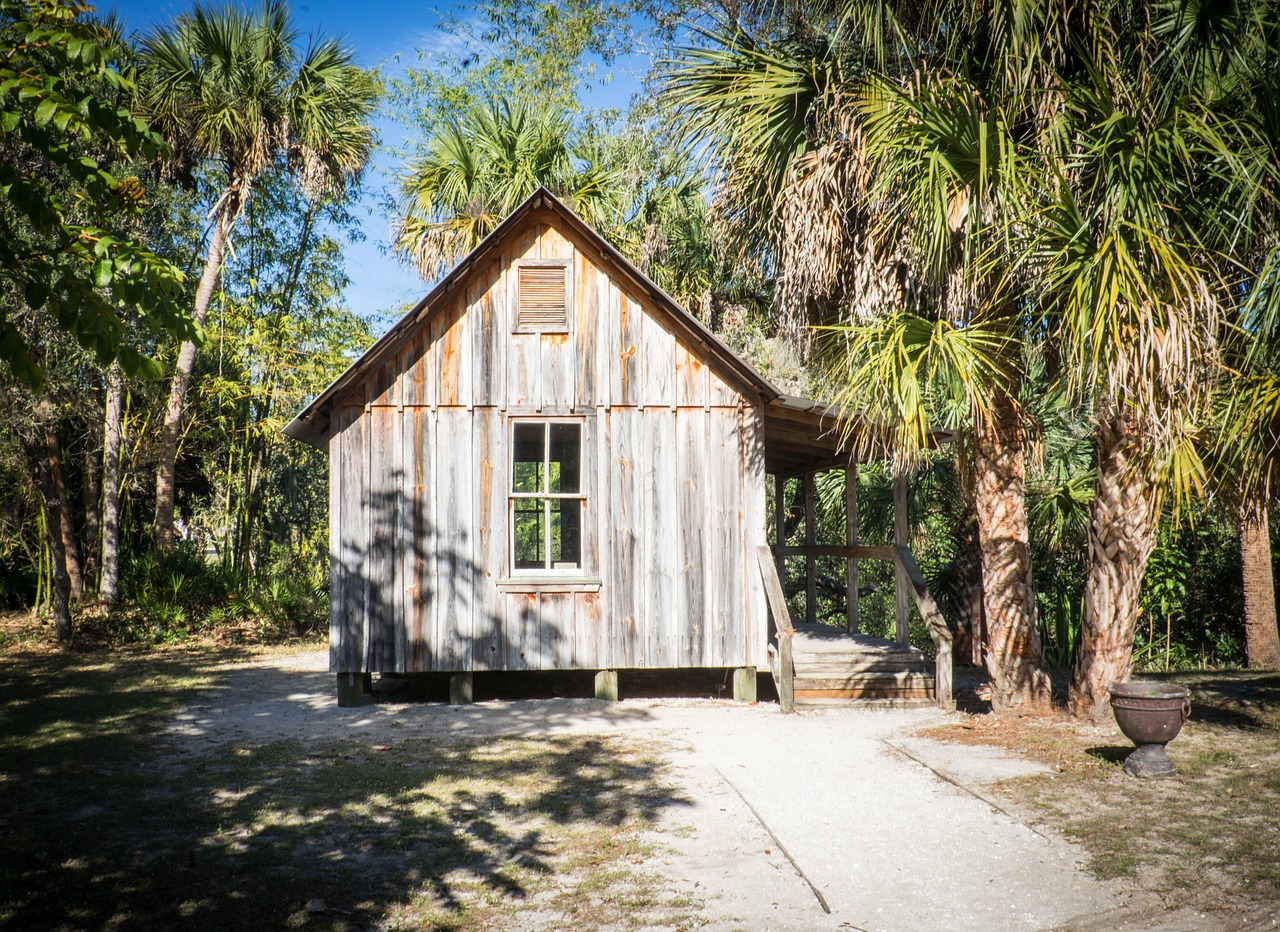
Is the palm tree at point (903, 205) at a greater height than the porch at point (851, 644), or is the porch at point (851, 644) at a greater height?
the palm tree at point (903, 205)

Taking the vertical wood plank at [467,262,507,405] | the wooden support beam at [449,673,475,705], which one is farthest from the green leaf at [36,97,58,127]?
the wooden support beam at [449,673,475,705]

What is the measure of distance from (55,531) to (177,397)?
3.27 metres

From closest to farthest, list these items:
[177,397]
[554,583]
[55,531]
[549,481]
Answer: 1. [554,583]
2. [549,481]
3. [55,531]
4. [177,397]

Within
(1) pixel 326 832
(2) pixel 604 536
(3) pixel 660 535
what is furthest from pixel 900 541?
(1) pixel 326 832

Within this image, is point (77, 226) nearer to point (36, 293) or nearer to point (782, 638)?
point (36, 293)

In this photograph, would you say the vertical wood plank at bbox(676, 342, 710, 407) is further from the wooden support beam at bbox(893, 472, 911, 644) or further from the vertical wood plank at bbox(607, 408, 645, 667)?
the wooden support beam at bbox(893, 472, 911, 644)

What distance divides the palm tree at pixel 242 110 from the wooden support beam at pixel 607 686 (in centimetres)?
1032

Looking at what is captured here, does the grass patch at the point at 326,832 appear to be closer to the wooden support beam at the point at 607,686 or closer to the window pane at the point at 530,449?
the wooden support beam at the point at 607,686

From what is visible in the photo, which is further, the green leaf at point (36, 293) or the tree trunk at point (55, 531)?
the tree trunk at point (55, 531)

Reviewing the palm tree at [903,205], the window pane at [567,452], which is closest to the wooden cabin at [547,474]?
the palm tree at [903,205]

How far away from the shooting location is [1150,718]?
6.91m

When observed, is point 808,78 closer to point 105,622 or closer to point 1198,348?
point 1198,348

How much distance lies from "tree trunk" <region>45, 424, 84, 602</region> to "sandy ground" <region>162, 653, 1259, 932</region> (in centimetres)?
649

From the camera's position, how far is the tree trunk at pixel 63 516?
15188mm
